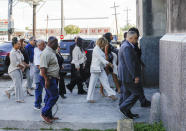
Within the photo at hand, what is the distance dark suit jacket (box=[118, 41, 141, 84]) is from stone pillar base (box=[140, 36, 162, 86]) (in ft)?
11.8

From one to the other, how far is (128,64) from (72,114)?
172 cm

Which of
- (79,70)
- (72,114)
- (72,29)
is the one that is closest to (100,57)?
(79,70)

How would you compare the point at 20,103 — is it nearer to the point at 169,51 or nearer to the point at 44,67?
the point at 44,67

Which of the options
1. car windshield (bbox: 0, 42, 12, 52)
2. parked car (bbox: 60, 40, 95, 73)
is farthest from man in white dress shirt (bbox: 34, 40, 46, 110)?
car windshield (bbox: 0, 42, 12, 52)

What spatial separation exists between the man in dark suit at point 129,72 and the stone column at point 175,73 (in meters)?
0.65

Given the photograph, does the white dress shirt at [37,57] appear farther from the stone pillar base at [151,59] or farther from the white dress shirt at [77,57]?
the stone pillar base at [151,59]

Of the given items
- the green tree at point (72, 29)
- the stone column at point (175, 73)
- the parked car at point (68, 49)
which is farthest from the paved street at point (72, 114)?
the green tree at point (72, 29)

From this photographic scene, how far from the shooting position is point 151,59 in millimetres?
9484

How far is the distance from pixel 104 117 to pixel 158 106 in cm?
123

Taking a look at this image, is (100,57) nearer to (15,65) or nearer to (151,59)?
(15,65)

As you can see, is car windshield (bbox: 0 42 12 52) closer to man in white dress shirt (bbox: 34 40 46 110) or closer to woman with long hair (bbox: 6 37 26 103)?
man in white dress shirt (bbox: 34 40 46 110)

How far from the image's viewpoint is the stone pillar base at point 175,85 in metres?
3.69

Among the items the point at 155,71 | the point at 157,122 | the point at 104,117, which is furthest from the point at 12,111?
the point at 155,71

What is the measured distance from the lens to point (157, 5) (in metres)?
9.88
